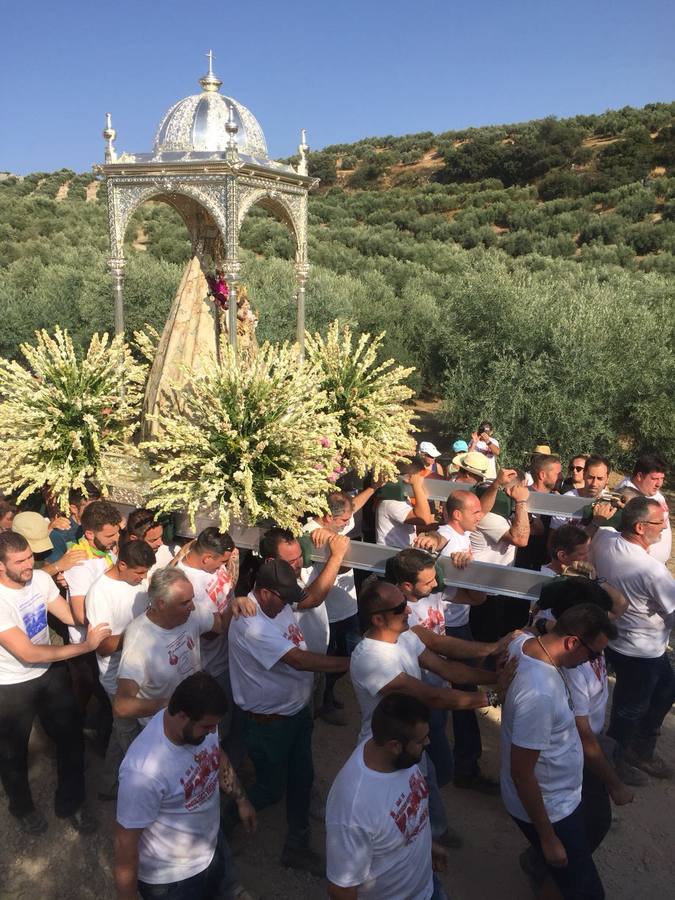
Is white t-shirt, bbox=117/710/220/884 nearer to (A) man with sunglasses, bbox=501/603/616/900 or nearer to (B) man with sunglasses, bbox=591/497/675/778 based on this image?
(A) man with sunglasses, bbox=501/603/616/900

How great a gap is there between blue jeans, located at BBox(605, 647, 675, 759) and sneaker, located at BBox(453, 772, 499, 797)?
88 cm

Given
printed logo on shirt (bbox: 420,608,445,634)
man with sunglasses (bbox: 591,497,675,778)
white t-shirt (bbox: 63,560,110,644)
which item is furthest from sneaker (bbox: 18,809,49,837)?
man with sunglasses (bbox: 591,497,675,778)

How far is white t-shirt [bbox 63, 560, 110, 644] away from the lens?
14.1ft

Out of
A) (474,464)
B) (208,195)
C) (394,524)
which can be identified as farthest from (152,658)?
(208,195)

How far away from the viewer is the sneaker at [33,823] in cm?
416

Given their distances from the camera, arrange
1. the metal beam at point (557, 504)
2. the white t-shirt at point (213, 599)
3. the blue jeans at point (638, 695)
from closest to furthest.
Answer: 1. the white t-shirt at point (213, 599)
2. the blue jeans at point (638, 695)
3. the metal beam at point (557, 504)

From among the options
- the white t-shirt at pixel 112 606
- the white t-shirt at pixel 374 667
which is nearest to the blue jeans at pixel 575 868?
the white t-shirt at pixel 374 667

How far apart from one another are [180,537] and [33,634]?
5.21 feet

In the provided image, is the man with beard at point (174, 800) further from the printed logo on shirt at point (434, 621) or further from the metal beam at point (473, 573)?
the metal beam at point (473, 573)

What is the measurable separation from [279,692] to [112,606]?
1129mm

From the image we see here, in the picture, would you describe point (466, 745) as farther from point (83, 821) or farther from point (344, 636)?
point (83, 821)

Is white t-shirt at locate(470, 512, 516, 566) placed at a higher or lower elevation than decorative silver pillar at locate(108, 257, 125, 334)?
lower

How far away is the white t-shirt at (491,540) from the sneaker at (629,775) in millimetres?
1579

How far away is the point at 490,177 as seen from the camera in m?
44.5
